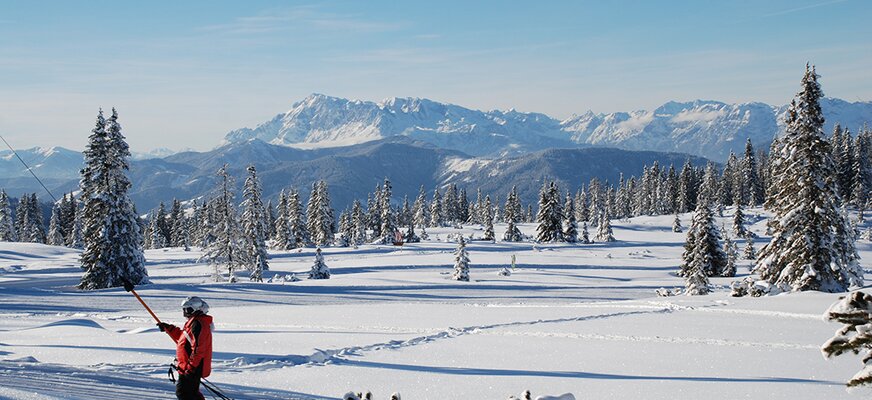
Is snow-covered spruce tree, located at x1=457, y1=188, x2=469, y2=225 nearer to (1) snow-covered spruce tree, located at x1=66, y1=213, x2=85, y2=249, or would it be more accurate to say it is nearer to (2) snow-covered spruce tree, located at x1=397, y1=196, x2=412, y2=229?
(2) snow-covered spruce tree, located at x1=397, y1=196, x2=412, y2=229

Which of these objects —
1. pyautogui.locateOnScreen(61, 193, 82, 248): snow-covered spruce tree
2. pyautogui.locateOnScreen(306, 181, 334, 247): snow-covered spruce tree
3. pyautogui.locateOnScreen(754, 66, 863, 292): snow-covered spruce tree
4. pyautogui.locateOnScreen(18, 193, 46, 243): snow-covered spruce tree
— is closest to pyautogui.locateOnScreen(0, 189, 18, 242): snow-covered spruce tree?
pyautogui.locateOnScreen(18, 193, 46, 243): snow-covered spruce tree

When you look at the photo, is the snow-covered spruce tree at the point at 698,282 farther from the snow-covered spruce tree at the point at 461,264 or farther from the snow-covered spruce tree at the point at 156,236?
A: the snow-covered spruce tree at the point at 156,236

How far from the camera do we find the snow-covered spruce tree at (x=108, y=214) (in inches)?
1476

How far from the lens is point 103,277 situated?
37.4m

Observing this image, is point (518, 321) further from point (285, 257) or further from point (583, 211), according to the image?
point (583, 211)

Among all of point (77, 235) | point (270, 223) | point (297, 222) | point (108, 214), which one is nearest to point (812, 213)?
point (108, 214)

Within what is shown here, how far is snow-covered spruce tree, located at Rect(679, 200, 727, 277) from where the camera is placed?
153 ft

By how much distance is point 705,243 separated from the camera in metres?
47.5

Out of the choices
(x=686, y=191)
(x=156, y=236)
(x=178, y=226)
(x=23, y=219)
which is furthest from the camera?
(x=686, y=191)

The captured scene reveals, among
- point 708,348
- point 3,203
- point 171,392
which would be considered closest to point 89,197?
point 171,392

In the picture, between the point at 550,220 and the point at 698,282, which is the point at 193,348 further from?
the point at 550,220

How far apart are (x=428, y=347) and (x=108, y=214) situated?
95.2ft

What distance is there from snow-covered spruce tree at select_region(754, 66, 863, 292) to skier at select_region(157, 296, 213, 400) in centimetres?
2845

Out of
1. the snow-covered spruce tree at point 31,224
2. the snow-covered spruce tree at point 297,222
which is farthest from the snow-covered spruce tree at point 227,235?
the snow-covered spruce tree at point 31,224
